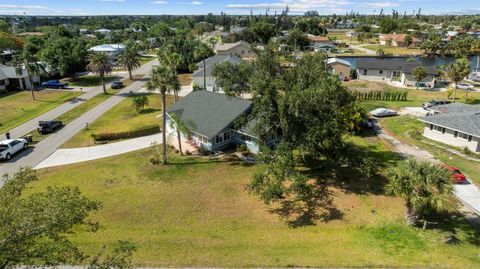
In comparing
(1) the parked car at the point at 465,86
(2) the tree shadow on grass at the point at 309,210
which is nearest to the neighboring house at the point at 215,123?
(2) the tree shadow on grass at the point at 309,210

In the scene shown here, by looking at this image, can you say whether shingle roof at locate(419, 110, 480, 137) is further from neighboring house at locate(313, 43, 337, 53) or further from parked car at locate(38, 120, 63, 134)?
neighboring house at locate(313, 43, 337, 53)

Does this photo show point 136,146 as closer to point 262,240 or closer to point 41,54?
point 262,240

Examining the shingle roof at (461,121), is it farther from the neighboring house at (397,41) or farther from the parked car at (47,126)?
the neighboring house at (397,41)

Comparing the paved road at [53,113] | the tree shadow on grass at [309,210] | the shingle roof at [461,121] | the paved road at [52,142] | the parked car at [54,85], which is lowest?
the tree shadow on grass at [309,210]

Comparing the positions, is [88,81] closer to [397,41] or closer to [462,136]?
[462,136]

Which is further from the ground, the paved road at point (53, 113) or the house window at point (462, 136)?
the house window at point (462, 136)

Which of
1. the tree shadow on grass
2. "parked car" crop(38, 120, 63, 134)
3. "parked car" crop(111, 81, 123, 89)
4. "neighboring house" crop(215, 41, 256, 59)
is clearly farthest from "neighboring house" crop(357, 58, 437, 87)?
"parked car" crop(38, 120, 63, 134)

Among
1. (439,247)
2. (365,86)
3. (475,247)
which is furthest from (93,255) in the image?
(365,86)
